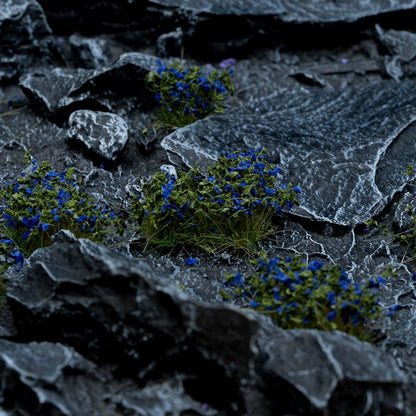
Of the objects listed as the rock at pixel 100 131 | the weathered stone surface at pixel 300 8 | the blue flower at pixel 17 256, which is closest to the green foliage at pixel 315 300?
the blue flower at pixel 17 256

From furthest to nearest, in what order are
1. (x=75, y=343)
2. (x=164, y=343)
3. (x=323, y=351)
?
(x=75, y=343) → (x=164, y=343) → (x=323, y=351)

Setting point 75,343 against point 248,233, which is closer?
point 75,343

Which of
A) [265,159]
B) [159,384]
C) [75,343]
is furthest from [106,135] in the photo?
[159,384]

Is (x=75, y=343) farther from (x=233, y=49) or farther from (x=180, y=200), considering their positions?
(x=233, y=49)

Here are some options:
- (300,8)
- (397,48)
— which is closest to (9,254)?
(300,8)

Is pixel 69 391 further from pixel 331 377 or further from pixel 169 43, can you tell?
pixel 169 43

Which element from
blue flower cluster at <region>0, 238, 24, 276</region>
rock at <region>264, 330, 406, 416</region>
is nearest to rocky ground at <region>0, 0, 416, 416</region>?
rock at <region>264, 330, 406, 416</region>
